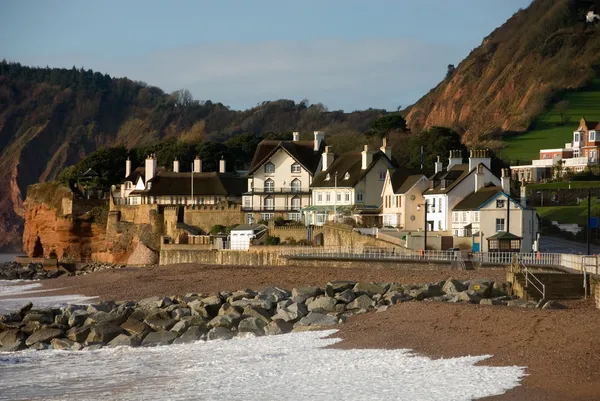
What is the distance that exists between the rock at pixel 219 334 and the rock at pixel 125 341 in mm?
1804

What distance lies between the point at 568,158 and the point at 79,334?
62518mm

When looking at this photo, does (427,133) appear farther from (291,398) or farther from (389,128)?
(291,398)

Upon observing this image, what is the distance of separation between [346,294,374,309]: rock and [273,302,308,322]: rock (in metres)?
1.25

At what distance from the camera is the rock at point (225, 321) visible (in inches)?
1175

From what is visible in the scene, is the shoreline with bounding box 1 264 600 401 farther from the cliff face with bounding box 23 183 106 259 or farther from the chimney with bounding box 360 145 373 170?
the cliff face with bounding box 23 183 106 259

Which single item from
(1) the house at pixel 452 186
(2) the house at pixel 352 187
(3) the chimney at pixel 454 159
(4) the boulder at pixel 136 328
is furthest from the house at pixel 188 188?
(4) the boulder at pixel 136 328

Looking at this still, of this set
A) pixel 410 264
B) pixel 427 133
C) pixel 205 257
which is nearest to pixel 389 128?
pixel 427 133

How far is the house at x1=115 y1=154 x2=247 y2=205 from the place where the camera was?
74.8m

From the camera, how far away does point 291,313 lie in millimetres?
30422

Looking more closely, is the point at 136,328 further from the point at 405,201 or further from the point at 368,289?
the point at 405,201

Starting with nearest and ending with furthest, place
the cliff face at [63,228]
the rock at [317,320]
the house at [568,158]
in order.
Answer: the rock at [317,320] → the cliff face at [63,228] → the house at [568,158]

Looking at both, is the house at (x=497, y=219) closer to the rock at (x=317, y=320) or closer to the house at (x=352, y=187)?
the house at (x=352, y=187)

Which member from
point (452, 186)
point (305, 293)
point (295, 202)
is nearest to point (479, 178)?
point (452, 186)

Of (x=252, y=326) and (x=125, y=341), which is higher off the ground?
(x=252, y=326)
